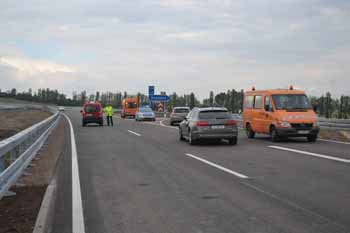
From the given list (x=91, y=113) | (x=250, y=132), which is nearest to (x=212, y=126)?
(x=250, y=132)

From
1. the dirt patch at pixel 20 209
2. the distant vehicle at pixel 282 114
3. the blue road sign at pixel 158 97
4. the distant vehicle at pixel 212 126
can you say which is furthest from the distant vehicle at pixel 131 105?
the dirt patch at pixel 20 209

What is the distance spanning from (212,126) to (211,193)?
32.0 ft

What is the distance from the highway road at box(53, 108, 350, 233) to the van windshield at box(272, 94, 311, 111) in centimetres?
491

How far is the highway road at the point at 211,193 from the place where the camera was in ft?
20.1

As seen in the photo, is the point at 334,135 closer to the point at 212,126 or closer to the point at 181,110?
the point at 212,126

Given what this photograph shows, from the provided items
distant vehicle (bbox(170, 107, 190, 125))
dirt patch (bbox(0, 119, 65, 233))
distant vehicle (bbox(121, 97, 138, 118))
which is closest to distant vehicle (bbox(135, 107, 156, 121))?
distant vehicle (bbox(170, 107, 190, 125))

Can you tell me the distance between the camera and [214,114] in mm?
18266

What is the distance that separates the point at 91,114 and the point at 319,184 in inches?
1116

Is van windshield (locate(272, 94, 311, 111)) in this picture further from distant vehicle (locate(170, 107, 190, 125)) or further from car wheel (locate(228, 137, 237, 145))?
distant vehicle (locate(170, 107, 190, 125))

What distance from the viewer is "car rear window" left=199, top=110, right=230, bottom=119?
1817cm

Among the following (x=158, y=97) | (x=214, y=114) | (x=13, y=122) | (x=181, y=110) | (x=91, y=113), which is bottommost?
(x=13, y=122)

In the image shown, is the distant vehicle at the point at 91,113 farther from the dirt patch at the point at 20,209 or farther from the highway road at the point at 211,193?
the dirt patch at the point at 20,209

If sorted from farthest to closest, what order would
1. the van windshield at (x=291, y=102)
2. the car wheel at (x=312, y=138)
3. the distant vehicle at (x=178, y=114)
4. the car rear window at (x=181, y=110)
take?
the car rear window at (x=181, y=110), the distant vehicle at (x=178, y=114), the van windshield at (x=291, y=102), the car wheel at (x=312, y=138)

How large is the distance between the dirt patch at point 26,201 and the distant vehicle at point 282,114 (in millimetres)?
9651
